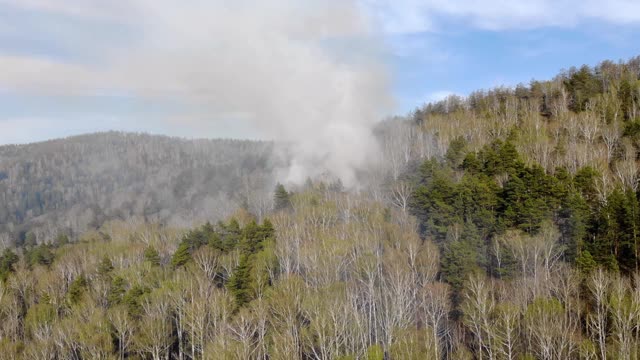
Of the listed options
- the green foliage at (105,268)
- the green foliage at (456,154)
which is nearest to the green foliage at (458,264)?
the green foliage at (456,154)

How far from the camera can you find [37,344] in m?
47.5

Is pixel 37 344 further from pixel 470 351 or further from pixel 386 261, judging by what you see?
pixel 470 351

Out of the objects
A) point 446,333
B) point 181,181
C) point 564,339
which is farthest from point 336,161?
point 181,181

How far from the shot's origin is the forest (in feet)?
127

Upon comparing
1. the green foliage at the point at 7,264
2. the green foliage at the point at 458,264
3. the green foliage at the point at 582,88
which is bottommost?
the green foliage at the point at 7,264

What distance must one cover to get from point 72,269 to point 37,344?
25.0 m

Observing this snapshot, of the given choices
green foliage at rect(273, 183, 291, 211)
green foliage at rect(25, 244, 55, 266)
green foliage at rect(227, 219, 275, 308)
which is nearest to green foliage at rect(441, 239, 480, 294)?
green foliage at rect(227, 219, 275, 308)

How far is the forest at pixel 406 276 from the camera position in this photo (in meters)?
38.6

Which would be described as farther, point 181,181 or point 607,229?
point 181,181

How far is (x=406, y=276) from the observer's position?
146ft

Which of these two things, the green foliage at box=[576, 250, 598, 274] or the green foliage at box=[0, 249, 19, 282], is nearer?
the green foliage at box=[576, 250, 598, 274]

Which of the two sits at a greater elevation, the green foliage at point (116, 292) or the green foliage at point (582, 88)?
the green foliage at point (582, 88)

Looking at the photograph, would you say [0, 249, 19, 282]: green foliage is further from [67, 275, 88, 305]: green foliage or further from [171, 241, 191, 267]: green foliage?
[171, 241, 191, 267]: green foliage

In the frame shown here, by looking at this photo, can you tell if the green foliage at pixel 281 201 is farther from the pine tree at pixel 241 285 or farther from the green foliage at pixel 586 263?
the green foliage at pixel 586 263
